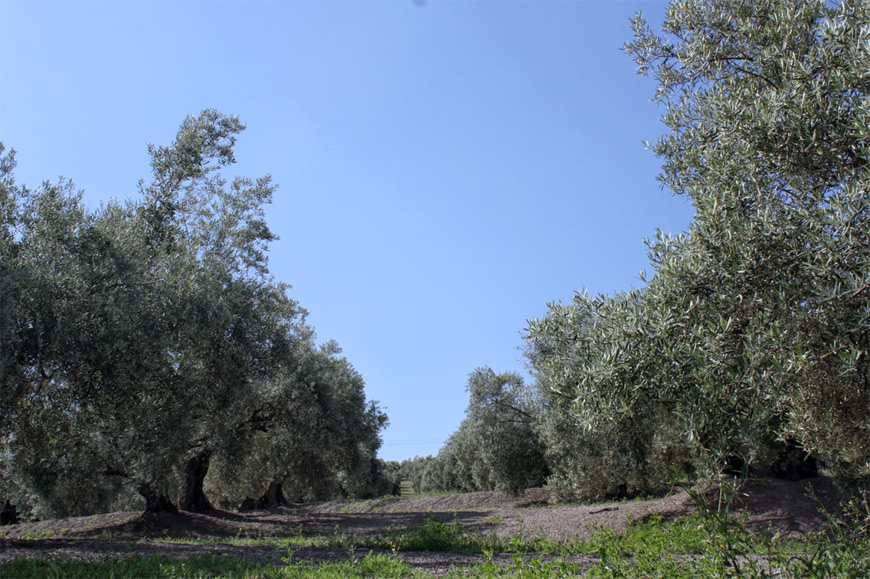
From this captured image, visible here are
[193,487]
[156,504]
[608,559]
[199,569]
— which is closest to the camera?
[199,569]

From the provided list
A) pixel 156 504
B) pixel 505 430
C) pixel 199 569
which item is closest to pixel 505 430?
pixel 505 430

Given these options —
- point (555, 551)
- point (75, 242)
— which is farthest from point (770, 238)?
point (75, 242)

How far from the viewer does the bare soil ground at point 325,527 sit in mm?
13406

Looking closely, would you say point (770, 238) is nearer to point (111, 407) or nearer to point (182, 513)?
point (111, 407)

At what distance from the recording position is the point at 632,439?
79.5 feet

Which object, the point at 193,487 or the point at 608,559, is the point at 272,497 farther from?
the point at 608,559

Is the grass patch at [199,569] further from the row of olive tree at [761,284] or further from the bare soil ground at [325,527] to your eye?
the row of olive tree at [761,284]

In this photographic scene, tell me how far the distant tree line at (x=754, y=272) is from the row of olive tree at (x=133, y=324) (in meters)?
10.2

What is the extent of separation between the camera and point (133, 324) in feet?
43.3

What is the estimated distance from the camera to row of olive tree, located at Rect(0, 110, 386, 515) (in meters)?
12.3

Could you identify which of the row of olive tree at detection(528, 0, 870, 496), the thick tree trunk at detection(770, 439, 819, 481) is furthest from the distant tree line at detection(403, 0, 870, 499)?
the thick tree trunk at detection(770, 439, 819, 481)

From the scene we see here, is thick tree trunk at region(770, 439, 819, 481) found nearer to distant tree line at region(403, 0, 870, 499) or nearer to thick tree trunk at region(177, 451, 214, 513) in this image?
distant tree line at region(403, 0, 870, 499)

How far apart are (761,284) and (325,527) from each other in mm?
22117

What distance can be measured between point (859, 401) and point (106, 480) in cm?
2714
